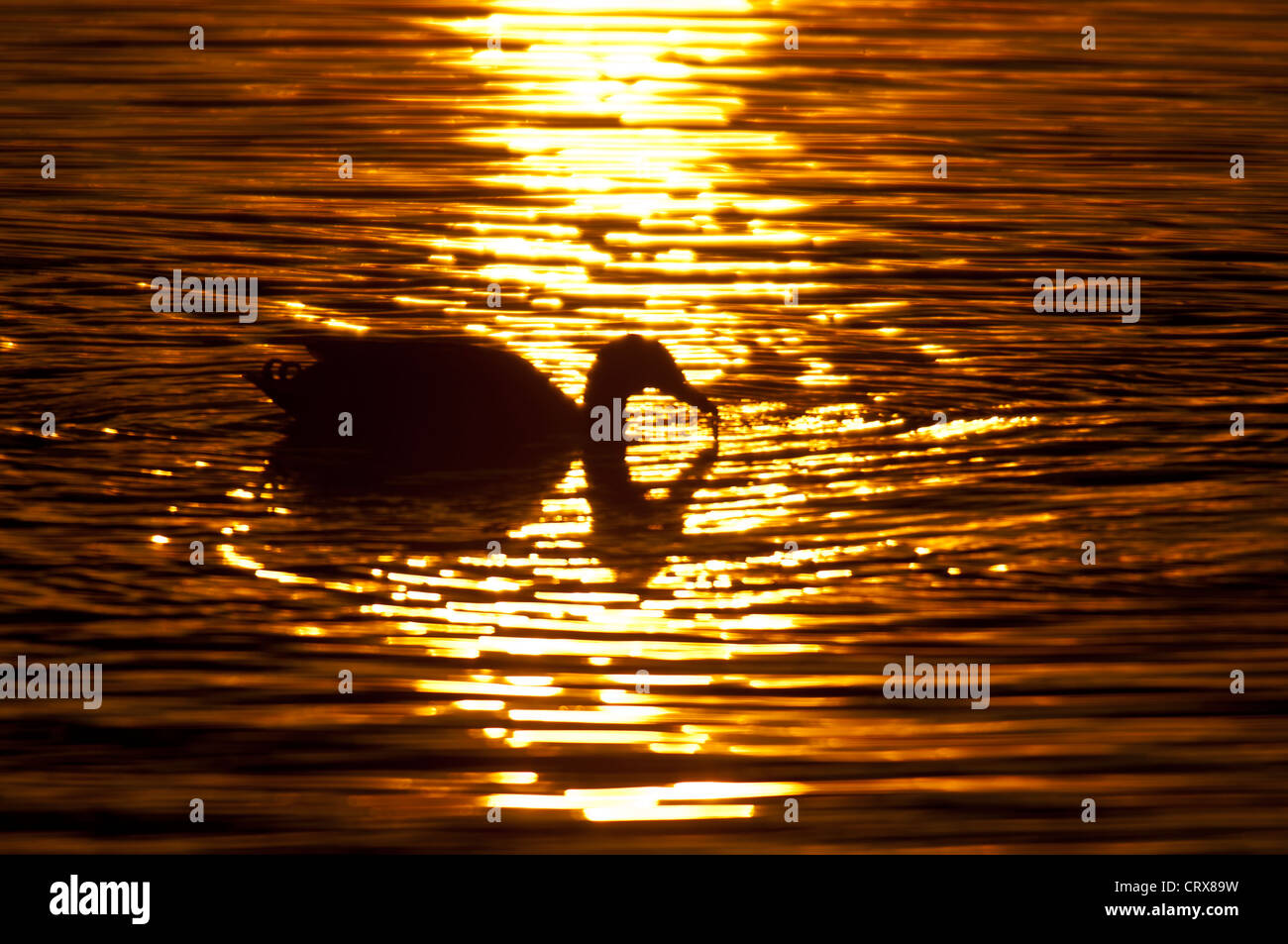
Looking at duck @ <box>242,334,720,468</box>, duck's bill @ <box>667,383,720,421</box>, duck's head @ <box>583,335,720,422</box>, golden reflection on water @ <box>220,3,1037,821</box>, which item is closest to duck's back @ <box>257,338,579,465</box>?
duck @ <box>242,334,720,468</box>

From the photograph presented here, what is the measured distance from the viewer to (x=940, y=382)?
12477mm

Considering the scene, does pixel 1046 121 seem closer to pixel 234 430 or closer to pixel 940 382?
pixel 940 382

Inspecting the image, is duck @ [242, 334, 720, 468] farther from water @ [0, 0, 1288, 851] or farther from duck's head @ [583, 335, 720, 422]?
duck's head @ [583, 335, 720, 422]

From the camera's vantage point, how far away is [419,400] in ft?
36.7

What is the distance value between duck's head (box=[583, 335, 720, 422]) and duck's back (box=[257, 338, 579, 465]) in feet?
2.32

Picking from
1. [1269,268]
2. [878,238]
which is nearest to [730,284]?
[878,238]

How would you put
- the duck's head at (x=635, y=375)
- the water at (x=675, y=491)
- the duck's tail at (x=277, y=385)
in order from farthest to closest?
1. the duck's head at (x=635, y=375)
2. the duck's tail at (x=277, y=385)
3. the water at (x=675, y=491)

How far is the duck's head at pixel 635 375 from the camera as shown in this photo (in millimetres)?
11859

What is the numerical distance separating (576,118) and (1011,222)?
5.71m

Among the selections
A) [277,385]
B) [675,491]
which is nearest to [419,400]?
Result: [277,385]

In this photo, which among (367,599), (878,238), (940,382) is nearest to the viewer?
(367,599)

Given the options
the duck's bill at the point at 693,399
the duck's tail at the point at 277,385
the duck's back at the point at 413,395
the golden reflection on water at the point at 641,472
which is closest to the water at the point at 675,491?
the golden reflection on water at the point at 641,472

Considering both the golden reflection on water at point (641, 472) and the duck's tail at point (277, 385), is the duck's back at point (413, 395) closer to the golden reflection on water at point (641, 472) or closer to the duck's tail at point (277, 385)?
the duck's tail at point (277, 385)

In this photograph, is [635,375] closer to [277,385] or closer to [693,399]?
[693,399]
